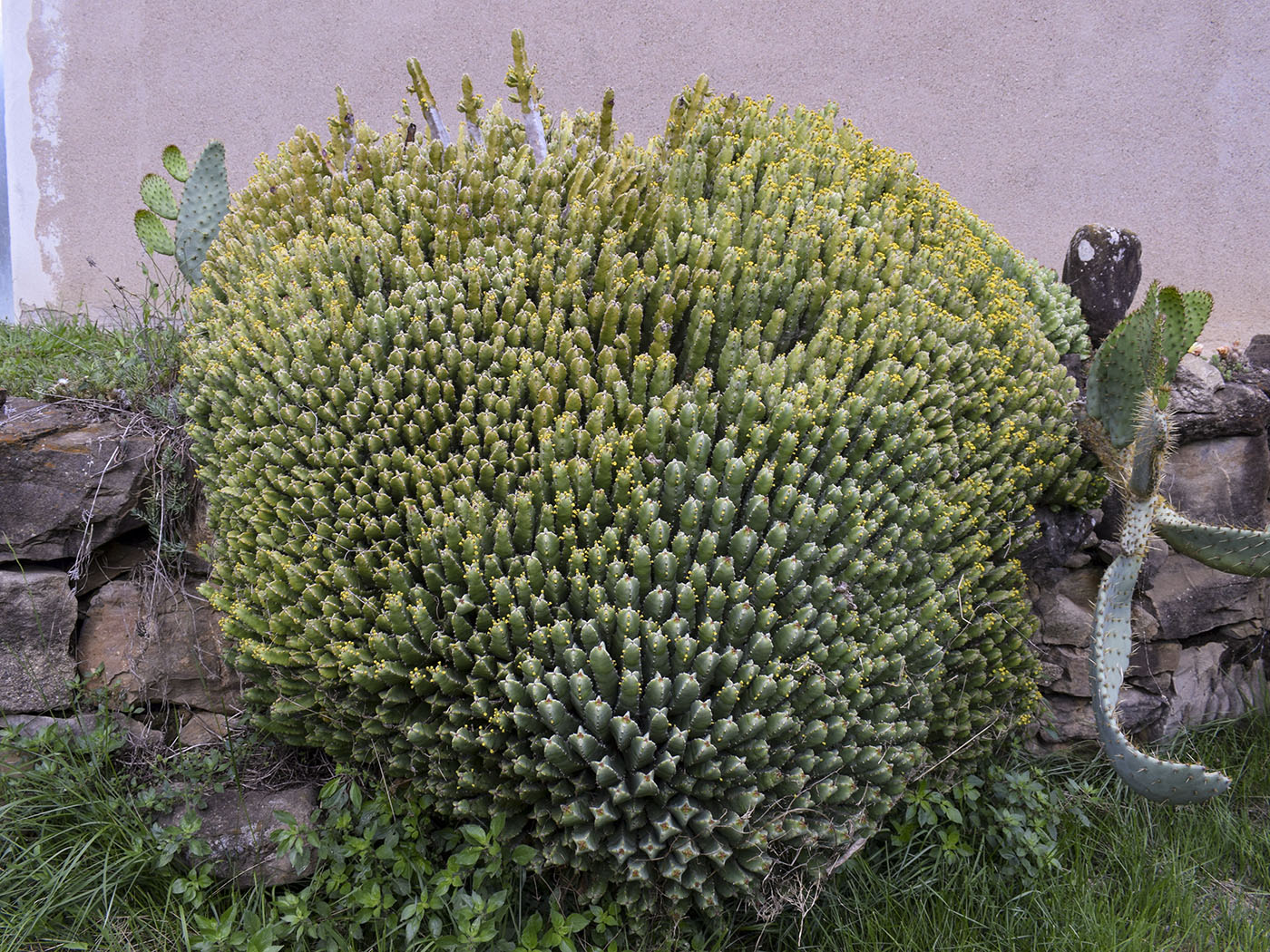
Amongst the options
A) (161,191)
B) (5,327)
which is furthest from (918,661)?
(5,327)

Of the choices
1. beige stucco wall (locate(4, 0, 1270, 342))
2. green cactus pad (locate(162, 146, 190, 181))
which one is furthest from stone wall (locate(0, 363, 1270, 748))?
beige stucco wall (locate(4, 0, 1270, 342))

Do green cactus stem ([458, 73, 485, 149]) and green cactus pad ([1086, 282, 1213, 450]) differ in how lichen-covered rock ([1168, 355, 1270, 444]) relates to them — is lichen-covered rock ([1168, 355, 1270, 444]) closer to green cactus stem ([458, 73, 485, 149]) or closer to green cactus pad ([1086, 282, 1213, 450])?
green cactus pad ([1086, 282, 1213, 450])

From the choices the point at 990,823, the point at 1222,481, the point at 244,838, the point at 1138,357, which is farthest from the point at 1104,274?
the point at 244,838

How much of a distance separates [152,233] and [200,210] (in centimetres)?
32

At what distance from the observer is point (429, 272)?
3.31 m

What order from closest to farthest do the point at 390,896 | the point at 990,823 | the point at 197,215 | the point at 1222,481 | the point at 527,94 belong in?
the point at 390,896, the point at 990,823, the point at 527,94, the point at 1222,481, the point at 197,215

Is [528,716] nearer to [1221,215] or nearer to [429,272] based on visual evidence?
[429,272]

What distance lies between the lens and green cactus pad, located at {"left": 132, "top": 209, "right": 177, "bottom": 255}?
4.54 metres

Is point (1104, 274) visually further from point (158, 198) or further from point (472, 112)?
point (158, 198)

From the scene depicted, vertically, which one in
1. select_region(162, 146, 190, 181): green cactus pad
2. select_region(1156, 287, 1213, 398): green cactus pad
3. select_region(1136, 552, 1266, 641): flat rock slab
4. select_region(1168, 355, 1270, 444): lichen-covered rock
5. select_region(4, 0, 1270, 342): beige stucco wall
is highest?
select_region(4, 0, 1270, 342): beige stucco wall

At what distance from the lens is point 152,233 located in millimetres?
4566

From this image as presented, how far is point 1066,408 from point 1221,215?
356 cm

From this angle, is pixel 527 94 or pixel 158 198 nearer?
pixel 527 94

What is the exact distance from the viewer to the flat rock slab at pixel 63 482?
3.55m
